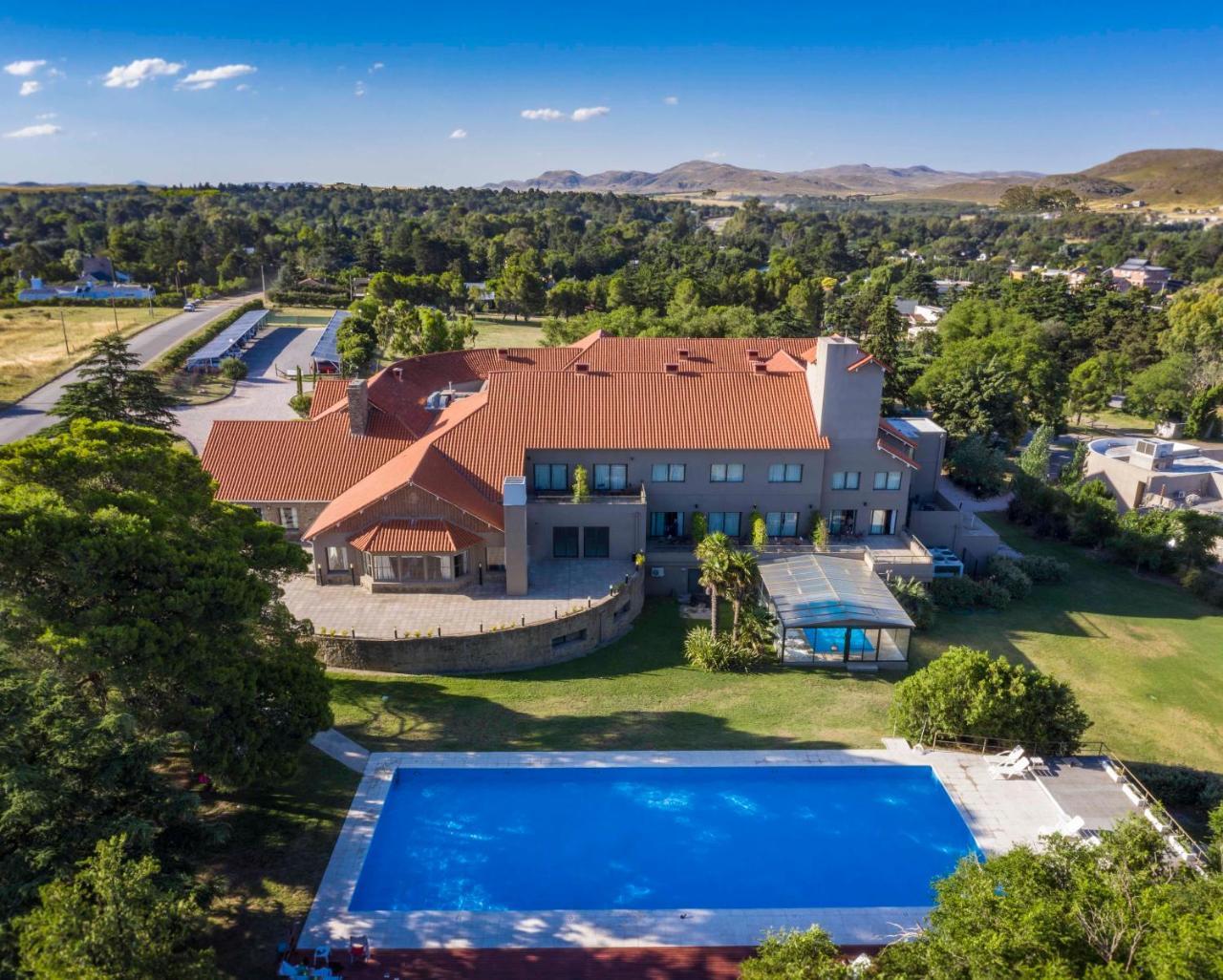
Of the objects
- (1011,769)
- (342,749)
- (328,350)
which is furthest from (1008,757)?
(328,350)

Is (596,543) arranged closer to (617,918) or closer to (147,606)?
(617,918)

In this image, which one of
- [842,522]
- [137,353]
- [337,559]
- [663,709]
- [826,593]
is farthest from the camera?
[137,353]

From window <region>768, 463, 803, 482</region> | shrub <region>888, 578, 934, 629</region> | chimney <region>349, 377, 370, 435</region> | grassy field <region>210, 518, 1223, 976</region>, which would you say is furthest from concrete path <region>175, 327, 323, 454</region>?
shrub <region>888, 578, 934, 629</region>

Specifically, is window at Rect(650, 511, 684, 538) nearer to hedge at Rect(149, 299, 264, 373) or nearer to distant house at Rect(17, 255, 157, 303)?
hedge at Rect(149, 299, 264, 373)

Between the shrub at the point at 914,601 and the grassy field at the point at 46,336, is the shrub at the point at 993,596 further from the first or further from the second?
the grassy field at the point at 46,336

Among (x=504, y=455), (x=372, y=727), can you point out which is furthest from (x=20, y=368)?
(x=372, y=727)

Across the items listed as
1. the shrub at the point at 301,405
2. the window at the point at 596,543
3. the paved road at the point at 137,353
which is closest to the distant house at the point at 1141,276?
the shrub at the point at 301,405
